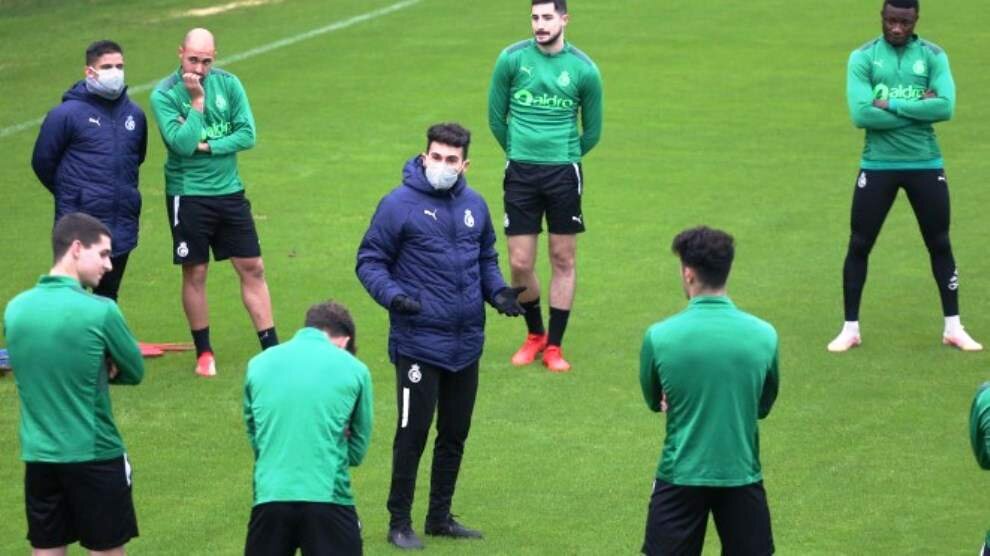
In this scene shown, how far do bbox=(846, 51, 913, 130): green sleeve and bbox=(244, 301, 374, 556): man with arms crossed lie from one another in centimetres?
613

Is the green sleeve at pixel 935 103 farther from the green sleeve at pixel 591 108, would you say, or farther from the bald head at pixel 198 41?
the bald head at pixel 198 41

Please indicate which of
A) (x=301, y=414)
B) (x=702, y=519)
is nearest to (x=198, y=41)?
(x=301, y=414)

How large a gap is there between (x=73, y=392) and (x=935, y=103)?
22.7 feet

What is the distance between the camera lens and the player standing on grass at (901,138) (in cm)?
1305

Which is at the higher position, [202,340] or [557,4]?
[557,4]

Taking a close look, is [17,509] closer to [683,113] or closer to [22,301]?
[22,301]

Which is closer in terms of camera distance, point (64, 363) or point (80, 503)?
point (64, 363)

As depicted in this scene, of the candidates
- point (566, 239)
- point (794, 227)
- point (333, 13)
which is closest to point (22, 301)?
point (566, 239)

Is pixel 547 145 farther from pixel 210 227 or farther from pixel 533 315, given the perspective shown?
pixel 210 227

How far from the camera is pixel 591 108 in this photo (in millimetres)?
13305

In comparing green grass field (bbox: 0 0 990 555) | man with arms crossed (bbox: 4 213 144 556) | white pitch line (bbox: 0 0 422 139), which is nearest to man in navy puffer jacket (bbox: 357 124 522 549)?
green grass field (bbox: 0 0 990 555)

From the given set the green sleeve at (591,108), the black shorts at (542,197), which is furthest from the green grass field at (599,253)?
the green sleeve at (591,108)

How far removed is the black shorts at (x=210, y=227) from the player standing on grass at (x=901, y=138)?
419 cm

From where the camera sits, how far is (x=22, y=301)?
8.28m
